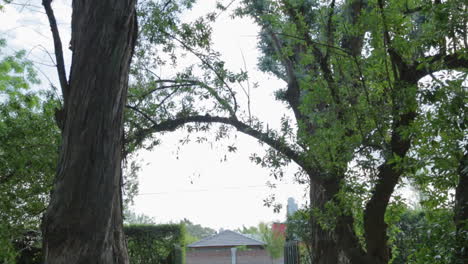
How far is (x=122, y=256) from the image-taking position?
4.69 metres

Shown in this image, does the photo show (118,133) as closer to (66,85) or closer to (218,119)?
(66,85)

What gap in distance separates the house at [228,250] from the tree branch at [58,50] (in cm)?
2434

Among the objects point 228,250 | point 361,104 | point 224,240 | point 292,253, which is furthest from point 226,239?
point 361,104

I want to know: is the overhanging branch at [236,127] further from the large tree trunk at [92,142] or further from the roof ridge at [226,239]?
the roof ridge at [226,239]

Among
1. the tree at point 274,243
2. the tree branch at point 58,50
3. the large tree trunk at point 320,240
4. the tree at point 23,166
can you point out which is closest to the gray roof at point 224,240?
the tree at point 274,243

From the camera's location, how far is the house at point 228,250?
30.0m

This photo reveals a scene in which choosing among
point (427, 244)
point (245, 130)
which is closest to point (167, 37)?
point (245, 130)

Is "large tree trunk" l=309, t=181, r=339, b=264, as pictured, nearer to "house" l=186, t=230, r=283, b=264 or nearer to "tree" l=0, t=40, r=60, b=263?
"tree" l=0, t=40, r=60, b=263

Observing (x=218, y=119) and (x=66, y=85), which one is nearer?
(x=66, y=85)

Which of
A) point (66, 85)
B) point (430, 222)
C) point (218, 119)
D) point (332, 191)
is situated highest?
point (218, 119)

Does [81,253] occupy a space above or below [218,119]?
below

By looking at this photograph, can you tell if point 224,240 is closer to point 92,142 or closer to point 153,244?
point 153,244

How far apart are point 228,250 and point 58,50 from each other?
28896 millimetres

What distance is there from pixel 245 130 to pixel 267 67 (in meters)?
4.33
